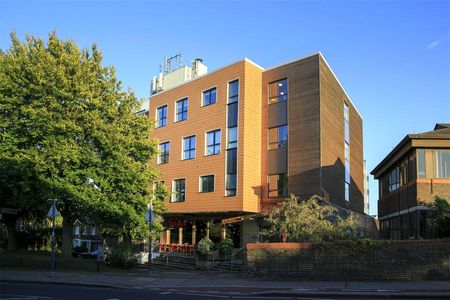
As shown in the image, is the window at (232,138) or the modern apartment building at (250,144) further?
the window at (232,138)

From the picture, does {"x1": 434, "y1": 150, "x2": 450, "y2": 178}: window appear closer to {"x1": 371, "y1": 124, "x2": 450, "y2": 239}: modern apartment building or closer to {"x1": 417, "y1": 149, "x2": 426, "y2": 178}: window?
{"x1": 371, "y1": 124, "x2": 450, "y2": 239}: modern apartment building

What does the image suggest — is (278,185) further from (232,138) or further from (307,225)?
(307,225)

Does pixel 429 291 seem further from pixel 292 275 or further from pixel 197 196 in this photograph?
pixel 197 196

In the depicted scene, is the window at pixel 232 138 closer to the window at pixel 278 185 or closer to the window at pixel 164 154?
the window at pixel 278 185

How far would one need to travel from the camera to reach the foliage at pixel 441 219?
22.6m

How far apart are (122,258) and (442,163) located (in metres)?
18.6

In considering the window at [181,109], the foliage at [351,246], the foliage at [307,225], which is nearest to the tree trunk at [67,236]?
the foliage at [307,225]

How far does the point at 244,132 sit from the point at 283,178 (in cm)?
412

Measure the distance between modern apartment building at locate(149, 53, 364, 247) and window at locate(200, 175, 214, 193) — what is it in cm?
8

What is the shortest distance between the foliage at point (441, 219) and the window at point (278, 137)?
11.7 meters

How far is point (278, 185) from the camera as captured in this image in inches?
1294

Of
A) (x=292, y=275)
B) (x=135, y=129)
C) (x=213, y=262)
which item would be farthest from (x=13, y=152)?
(x=292, y=275)

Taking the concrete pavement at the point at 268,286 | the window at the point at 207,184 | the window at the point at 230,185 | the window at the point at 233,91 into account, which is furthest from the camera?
the window at the point at 207,184

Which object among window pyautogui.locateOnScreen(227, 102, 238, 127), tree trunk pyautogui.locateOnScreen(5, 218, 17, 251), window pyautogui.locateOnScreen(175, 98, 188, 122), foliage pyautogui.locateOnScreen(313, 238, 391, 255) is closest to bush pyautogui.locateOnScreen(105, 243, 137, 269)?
tree trunk pyautogui.locateOnScreen(5, 218, 17, 251)
